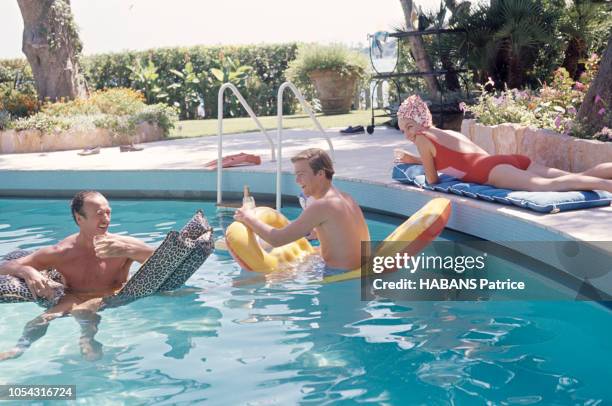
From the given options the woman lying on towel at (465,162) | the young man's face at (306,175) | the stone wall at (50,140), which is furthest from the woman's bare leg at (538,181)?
the stone wall at (50,140)

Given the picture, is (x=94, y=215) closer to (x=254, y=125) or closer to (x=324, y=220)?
(x=324, y=220)

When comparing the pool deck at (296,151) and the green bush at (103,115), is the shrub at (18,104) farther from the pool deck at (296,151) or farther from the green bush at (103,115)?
the pool deck at (296,151)

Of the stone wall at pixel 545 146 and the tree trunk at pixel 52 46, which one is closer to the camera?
the stone wall at pixel 545 146

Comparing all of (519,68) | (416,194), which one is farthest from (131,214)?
(519,68)

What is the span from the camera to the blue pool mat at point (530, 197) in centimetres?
654

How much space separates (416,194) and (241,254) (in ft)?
8.35

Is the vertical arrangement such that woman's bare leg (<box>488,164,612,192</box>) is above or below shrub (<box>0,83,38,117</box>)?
below

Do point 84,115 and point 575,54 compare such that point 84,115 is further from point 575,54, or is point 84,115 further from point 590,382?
point 590,382

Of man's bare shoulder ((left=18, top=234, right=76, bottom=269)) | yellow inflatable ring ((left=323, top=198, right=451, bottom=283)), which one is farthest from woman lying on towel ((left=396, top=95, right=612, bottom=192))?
man's bare shoulder ((left=18, top=234, right=76, bottom=269))

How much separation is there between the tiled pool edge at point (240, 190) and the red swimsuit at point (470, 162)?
0.32 metres

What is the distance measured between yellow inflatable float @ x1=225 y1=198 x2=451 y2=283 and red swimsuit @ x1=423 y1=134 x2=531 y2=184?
138cm

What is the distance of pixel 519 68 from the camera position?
14.3 meters

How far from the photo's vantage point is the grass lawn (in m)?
17.3

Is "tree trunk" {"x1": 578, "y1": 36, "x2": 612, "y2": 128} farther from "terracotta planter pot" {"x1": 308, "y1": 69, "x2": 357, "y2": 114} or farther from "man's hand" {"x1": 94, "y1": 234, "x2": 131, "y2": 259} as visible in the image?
"terracotta planter pot" {"x1": 308, "y1": 69, "x2": 357, "y2": 114}
